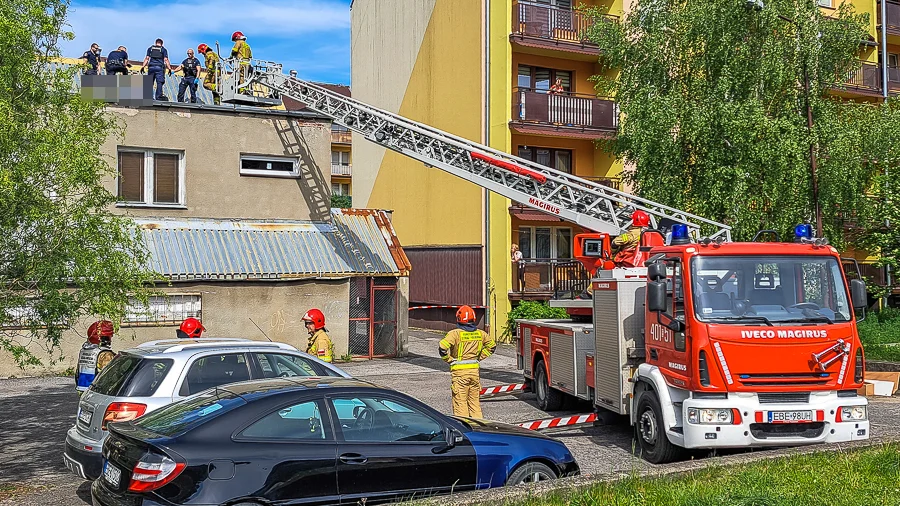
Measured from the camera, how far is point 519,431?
7.60 meters

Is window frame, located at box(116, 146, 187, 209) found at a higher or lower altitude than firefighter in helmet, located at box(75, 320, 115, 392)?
higher

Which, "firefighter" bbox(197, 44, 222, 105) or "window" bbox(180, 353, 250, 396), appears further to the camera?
"firefighter" bbox(197, 44, 222, 105)

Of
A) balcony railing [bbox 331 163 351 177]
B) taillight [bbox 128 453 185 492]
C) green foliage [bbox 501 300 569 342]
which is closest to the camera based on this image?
taillight [bbox 128 453 185 492]

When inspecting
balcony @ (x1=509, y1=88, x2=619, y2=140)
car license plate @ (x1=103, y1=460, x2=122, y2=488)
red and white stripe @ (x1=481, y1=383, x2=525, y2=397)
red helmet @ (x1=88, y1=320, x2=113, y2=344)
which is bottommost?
red and white stripe @ (x1=481, y1=383, x2=525, y2=397)

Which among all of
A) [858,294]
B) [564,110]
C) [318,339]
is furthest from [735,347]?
[564,110]

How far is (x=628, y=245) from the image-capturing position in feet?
43.3

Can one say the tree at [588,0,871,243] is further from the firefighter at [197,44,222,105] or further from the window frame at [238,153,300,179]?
the firefighter at [197,44,222,105]

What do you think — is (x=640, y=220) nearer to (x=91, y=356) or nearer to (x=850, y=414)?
(x=850, y=414)

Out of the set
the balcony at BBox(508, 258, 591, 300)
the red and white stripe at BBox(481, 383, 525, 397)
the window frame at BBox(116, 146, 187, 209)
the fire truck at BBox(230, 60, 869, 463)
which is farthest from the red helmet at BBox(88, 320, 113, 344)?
the balcony at BBox(508, 258, 591, 300)

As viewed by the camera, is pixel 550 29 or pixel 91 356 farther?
pixel 550 29

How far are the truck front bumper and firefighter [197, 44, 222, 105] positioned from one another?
1698cm

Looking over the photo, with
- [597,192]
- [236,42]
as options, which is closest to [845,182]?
[597,192]

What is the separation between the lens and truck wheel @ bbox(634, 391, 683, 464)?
945cm

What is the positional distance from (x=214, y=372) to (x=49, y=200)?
225 centimetres
